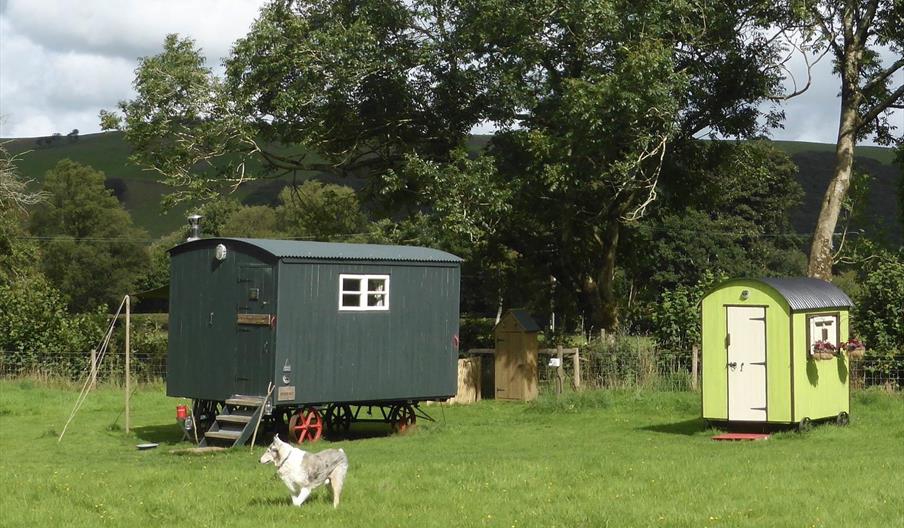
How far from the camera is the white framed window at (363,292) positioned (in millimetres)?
21234

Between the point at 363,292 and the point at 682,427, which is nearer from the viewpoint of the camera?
the point at 682,427

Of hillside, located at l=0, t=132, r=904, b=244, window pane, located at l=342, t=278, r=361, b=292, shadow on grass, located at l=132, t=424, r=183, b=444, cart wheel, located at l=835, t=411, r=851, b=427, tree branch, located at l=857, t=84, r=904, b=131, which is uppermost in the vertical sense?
hillside, located at l=0, t=132, r=904, b=244

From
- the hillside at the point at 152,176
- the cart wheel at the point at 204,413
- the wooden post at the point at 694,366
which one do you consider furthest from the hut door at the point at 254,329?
the hillside at the point at 152,176

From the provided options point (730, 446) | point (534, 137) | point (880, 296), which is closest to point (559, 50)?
point (534, 137)

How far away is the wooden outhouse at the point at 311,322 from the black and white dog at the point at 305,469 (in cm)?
791

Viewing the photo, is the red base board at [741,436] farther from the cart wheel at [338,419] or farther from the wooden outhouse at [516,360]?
the wooden outhouse at [516,360]

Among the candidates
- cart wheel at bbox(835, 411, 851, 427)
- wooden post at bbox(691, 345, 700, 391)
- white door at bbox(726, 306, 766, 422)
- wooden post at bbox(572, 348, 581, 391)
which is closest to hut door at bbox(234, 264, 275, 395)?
white door at bbox(726, 306, 766, 422)

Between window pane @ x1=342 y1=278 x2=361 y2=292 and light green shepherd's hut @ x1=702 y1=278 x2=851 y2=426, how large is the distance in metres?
6.08

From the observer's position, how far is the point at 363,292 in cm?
2142

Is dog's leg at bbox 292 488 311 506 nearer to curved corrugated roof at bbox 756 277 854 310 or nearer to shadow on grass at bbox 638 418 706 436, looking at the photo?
shadow on grass at bbox 638 418 706 436

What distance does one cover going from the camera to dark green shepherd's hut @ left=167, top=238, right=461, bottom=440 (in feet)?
67.0

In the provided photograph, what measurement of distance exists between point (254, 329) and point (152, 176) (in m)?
93.5

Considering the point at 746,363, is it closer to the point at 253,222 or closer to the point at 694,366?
the point at 694,366

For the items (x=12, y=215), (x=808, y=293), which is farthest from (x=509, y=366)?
(x=12, y=215)
